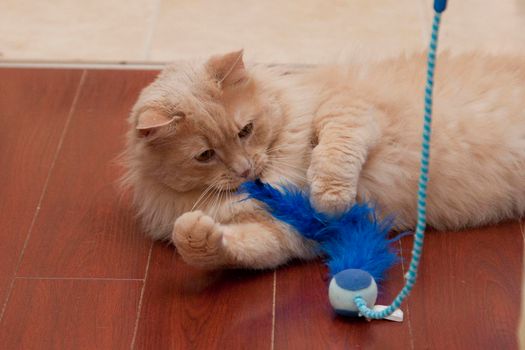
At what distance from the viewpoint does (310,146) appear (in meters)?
2.11

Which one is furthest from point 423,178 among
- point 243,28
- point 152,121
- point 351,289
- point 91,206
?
point 243,28

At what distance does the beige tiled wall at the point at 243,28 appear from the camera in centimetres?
293

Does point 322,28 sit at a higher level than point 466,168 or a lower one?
lower

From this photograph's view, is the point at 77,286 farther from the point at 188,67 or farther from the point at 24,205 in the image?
the point at 188,67

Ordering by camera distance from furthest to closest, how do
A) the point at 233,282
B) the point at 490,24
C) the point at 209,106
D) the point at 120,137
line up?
1. the point at 490,24
2. the point at 120,137
3. the point at 233,282
4. the point at 209,106

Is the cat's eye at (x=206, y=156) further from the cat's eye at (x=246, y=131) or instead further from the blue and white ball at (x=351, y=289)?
the blue and white ball at (x=351, y=289)

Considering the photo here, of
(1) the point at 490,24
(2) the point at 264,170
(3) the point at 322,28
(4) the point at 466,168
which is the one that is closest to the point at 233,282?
(2) the point at 264,170

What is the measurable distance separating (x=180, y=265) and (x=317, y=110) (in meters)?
0.58

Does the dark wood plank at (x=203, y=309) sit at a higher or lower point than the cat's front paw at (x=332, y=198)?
lower

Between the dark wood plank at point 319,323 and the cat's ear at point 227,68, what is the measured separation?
0.54 m

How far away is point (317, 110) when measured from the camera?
2.14 m

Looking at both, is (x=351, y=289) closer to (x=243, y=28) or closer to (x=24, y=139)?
(x=24, y=139)

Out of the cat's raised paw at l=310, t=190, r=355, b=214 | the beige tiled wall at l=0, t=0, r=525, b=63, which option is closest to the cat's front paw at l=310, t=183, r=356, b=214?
the cat's raised paw at l=310, t=190, r=355, b=214

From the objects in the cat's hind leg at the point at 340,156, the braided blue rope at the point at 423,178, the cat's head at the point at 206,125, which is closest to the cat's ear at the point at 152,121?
the cat's head at the point at 206,125
